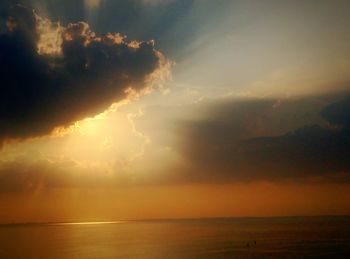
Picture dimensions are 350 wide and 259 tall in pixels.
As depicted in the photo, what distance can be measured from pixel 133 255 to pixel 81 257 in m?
19.9

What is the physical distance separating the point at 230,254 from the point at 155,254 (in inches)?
1137

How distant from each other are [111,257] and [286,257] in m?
63.2

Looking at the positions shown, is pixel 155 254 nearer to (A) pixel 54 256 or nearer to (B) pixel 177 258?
(B) pixel 177 258

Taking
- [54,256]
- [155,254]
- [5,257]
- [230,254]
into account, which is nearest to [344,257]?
[230,254]

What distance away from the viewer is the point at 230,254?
5625 inches

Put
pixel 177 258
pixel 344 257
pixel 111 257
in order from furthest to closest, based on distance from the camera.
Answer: pixel 111 257
pixel 177 258
pixel 344 257

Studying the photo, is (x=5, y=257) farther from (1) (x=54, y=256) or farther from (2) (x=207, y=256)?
(2) (x=207, y=256)

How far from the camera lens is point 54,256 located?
497ft

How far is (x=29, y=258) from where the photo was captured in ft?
465

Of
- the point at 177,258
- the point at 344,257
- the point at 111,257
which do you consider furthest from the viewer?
the point at 111,257

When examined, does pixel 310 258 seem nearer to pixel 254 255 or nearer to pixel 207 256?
pixel 254 255

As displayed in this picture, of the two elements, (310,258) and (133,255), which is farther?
(133,255)

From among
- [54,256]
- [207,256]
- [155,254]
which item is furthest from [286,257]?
[54,256]

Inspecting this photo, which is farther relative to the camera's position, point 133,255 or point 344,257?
point 133,255
